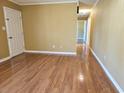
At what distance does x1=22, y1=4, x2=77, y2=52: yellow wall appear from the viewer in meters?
4.86

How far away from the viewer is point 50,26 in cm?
510

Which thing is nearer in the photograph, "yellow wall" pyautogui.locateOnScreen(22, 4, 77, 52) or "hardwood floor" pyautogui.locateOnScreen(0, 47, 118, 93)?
"hardwood floor" pyautogui.locateOnScreen(0, 47, 118, 93)

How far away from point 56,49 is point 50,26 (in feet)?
3.98

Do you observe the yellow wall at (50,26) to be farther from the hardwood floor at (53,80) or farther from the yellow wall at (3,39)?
the hardwood floor at (53,80)

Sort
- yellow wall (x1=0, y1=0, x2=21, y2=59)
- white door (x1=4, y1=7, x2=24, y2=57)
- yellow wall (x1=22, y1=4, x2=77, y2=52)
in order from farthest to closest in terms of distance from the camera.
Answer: yellow wall (x1=22, y1=4, x2=77, y2=52) < white door (x1=4, y1=7, x2=24, y2=57) < yellow wall (x1=0, y1=0, x2=21, y2=59)

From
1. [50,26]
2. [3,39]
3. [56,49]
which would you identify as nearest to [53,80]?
[56,49]

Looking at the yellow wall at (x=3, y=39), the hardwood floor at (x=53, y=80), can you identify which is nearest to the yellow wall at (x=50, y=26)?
the yellow wall at (x=3, y=39)

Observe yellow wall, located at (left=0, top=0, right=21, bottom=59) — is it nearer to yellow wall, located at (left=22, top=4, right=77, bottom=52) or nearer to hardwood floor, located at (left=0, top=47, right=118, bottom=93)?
hardwood floor, located at (left=0, top=47, right=118, bottom=93)

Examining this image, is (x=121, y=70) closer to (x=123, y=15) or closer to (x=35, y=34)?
(x=123, y=15)

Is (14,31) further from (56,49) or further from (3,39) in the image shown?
(56,49)

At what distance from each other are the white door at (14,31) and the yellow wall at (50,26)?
325 millimetres

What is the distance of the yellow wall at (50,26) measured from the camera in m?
4.86

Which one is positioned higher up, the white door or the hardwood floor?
the white door

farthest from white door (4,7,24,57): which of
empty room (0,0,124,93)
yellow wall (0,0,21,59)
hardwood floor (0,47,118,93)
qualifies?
hardwood floor (0,47,118,93)
